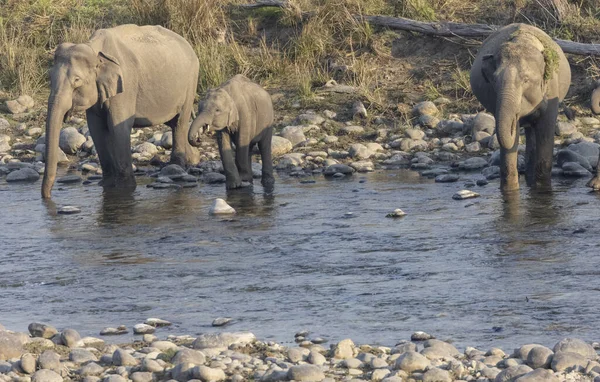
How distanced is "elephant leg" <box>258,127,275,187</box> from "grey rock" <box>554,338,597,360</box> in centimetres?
717

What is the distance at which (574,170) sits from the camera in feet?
42.9

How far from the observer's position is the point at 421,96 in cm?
1666

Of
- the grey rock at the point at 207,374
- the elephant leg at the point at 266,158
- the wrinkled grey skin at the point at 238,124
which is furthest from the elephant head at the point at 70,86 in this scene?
the grey rock at the point at 207,374

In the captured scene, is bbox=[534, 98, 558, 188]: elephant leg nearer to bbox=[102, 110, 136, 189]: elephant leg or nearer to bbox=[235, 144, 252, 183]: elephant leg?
bbox=[235, 144, 252, 183]: elephant leg

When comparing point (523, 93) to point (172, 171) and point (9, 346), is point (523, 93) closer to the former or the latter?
point (172, 171)

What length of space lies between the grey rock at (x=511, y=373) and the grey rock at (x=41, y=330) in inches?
105

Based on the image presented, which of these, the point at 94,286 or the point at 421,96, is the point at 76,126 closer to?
the point at 421,96

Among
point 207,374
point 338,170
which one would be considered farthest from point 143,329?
point 338,170

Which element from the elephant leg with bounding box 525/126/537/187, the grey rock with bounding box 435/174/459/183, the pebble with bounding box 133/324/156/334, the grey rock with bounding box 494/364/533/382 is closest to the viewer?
the grey rock with bounding box 494/364/533/382

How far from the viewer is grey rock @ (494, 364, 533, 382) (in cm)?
585

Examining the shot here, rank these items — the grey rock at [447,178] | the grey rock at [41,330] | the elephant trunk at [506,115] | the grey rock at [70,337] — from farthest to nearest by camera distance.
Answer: the grey rock at [447,178]
the elephant trunk at [506,115]
the grey rock at [41,330]
the grey rock at [70,337]

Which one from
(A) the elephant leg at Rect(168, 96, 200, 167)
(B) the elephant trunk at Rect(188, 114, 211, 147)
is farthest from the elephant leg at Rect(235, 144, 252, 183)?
(A) the elephant leg at Rect(168, 96, 200, 167)

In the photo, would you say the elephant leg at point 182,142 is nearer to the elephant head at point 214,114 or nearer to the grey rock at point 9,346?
the elephant head at point 214,114

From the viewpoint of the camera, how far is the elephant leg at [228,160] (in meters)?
12.8
